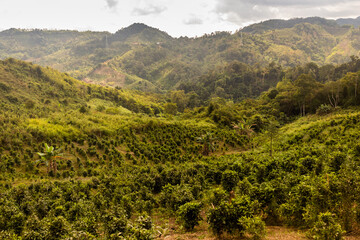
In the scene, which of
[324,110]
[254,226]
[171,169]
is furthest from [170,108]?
[254,226]

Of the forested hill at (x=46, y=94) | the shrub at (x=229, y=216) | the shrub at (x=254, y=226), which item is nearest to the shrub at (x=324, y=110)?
the shrub at (x=229, y=216)

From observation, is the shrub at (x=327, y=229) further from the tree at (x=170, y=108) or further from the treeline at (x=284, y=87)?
the tree at (x=170, y=108)

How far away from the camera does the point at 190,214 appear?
12023 millimetres

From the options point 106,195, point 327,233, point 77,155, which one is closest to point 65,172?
point 77,155

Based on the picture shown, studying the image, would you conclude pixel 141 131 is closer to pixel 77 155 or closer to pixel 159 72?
pixel 77 155

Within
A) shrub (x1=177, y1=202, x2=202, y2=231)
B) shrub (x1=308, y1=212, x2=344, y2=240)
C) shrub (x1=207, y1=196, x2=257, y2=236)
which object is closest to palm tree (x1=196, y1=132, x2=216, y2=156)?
shrub (x1=177, y1=202, x2=202, y2=231)

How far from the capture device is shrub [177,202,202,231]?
1179 cm

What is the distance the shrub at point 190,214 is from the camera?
11789 millimetres

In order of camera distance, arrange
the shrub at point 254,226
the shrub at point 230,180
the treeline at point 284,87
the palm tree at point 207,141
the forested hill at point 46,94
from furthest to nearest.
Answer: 1. the treeline at point 284,87
2. the forested hill at point 46,94
3. the palm tree at point 207,141
4. the shrub at point 230,180
5. the shrub at point 254,226

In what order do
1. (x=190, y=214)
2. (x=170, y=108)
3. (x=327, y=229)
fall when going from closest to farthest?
(x=327, y=229) → (x=190, y=214) → (x=170, y=108)

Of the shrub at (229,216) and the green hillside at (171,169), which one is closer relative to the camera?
the green hillside at (171,169)

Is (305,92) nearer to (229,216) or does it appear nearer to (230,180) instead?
(230,180)

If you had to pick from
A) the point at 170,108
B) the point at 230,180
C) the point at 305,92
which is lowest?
the point at 230,180

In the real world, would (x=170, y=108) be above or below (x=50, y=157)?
above
